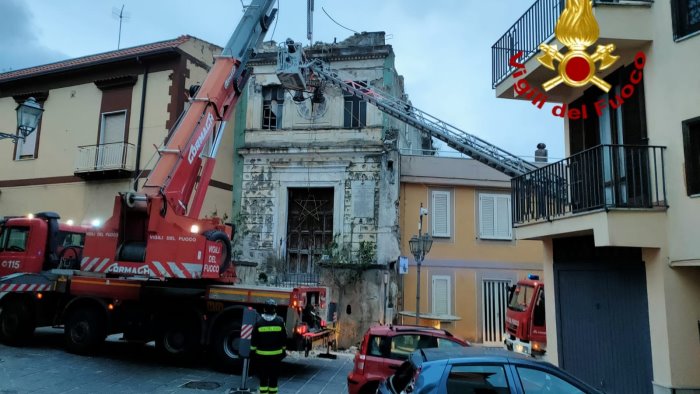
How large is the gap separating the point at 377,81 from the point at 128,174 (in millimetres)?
Result: 9601

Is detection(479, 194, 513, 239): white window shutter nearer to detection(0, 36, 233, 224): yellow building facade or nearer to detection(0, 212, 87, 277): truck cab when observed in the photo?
detection(0, 36, 233, 224): yellow building facade

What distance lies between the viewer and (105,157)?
17891 mm

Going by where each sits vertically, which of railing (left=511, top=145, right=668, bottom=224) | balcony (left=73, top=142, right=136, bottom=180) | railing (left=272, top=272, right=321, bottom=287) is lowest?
railing (left=272, top=272, right=321, bottom=287)

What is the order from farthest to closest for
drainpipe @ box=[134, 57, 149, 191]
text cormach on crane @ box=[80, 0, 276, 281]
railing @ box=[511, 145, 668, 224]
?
drainpipe @ box=[134, 57, 149, 191] < text cormach on crane @ box=[80, 0, 276, 281] < railing @ box=[511, 145, 668, 224]

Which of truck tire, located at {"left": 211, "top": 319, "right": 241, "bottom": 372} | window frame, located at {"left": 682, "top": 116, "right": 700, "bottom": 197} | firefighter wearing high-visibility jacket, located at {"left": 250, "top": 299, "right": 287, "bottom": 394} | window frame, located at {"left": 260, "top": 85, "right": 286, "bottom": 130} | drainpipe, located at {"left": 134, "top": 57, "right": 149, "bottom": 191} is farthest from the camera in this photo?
window frame, located at {"left": 260, "top": 85, "right": 286, "bottom": 130}

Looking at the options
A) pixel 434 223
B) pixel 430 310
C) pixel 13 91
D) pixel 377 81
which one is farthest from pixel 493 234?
pixel 13 91

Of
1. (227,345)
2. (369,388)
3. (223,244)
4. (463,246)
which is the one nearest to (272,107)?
(223,244)

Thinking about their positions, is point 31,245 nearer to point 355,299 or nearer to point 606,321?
point 355,299

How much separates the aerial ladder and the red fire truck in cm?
304

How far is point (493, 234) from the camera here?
17.6m

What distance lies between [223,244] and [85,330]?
3927 mm

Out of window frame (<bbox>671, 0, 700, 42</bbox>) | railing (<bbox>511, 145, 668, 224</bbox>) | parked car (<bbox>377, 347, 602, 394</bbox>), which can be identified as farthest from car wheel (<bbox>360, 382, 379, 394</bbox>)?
window frame (<bbox>671, 0, 700, 42</bbox>)

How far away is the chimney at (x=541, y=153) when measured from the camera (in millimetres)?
18016

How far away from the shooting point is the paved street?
897 cm
